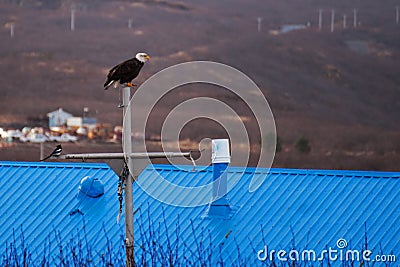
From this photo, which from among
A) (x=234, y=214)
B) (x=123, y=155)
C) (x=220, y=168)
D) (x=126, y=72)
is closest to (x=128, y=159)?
(x=123, y=155)

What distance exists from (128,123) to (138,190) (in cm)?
883

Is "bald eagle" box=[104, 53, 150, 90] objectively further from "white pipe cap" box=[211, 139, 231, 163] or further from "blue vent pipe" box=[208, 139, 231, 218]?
"white pipe cap" box=[211, 139, 231, 163]

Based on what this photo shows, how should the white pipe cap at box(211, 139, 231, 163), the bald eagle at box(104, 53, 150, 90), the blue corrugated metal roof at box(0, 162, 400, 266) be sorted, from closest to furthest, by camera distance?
the bald eagle at box(104, 53, 150, 90), the blue corrugated metal roof at box(0, 162, 400, 266), the white pipe cap at box(211, 139, 231, 163)

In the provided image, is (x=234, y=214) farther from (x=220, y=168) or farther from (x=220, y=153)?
(x=220, y=153)

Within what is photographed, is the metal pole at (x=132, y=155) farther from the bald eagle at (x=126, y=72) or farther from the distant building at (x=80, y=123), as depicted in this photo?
the distant building at (x=80, y=123)

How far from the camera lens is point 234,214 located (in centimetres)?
2531

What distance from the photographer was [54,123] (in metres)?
80.8

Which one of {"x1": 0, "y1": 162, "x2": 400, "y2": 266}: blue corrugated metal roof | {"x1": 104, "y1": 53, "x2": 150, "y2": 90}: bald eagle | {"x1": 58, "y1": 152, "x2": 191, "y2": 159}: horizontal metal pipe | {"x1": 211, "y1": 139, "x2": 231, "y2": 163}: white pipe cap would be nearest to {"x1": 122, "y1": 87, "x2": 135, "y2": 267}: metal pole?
{"x1": 58, "y1": 152, "x2": 191, "y2": 159}: horizontal metal pipe

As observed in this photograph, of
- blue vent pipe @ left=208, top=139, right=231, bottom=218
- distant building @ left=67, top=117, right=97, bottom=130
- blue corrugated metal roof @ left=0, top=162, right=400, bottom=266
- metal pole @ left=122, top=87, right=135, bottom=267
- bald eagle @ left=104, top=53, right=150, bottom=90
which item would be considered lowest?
distant building @ left=67, top=117, right=97, bottom=130

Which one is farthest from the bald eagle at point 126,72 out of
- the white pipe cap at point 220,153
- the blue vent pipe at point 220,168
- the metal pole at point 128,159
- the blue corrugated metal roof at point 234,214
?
the white pipe cap at point 220,153

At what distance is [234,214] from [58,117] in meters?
58.3

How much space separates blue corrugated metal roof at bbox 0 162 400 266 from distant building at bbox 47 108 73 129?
53.0 metres

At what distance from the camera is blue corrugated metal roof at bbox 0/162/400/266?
23656 millimetres

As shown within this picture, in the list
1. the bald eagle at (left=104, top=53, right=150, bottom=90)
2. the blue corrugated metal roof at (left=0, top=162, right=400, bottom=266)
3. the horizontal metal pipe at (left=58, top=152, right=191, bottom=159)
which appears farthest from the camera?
the blue corrugated metal roof at (left=0, top=162, right=400, bottom=266)
